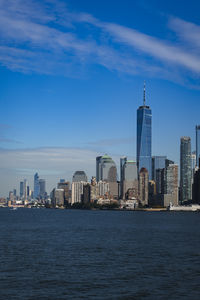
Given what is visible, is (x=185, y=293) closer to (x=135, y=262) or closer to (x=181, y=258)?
(x=135, y=262)

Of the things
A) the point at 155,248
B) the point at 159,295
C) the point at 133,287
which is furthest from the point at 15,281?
the point at 155,248

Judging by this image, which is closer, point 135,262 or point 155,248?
point 135,262

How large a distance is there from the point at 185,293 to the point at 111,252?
2626cm

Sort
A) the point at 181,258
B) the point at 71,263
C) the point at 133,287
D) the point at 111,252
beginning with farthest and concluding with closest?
the point at 111,252 < the point at 181,258 < the point at 71,263 < the point at 133,287

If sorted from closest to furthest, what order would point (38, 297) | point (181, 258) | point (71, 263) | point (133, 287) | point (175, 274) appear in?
1. point (38, 297)
2. point (133, 287)
3. point (175, 274)
4. point (71, 263)
5. point (181, 258)

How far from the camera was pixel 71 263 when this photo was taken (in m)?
53.4

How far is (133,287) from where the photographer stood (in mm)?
40688

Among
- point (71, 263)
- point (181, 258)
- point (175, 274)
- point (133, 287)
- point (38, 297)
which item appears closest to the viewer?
point (38, 297)

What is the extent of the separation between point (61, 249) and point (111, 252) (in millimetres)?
8020

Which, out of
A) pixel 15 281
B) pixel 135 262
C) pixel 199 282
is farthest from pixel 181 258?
pixel 15 281

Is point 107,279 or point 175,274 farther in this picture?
point 175,274

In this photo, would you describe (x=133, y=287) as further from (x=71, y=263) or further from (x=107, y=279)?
(x=71, y=263)

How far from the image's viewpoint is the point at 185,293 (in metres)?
38.6

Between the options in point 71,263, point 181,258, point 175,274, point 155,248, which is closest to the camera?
point 175,274
